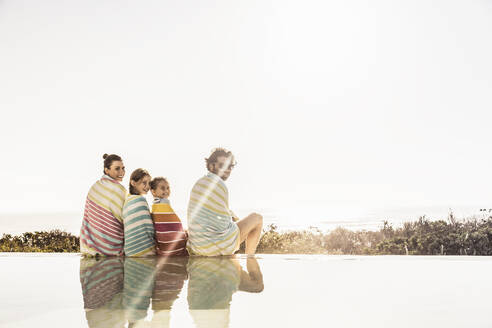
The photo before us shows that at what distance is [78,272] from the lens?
4.39 meters

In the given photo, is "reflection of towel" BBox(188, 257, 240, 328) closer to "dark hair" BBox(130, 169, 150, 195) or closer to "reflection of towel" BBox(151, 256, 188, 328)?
"reflection of towel" BBox(151, 256, 188, 328)

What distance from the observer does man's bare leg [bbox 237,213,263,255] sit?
5.15 meters

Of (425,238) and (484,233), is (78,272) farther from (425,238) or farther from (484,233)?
(484,233)

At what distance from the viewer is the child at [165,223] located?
506 centimetres

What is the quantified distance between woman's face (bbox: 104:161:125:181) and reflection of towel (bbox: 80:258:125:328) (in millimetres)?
931

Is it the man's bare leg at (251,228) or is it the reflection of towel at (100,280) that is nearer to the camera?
the reflection of towel at (100,280)

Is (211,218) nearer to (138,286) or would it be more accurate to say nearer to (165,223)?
(165,223)

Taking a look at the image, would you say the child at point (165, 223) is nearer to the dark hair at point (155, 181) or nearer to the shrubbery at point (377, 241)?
the dark hair at point (155, 181)

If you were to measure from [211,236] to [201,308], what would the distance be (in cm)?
228

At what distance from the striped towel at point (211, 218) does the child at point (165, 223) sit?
0.76 feet

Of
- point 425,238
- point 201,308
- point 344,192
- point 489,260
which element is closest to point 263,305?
point 201,308

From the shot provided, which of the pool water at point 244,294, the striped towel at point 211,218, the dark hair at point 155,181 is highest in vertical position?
the dark hair at point 155,181

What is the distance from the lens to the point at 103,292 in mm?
3195

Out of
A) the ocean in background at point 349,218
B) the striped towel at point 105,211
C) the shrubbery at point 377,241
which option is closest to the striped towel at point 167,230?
the striped towel at point 105,211
